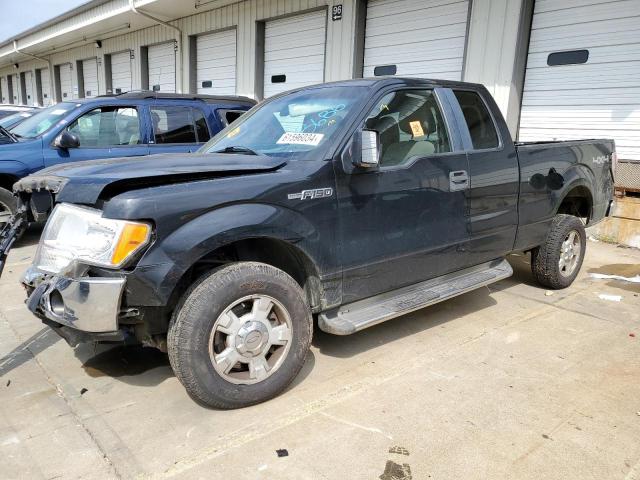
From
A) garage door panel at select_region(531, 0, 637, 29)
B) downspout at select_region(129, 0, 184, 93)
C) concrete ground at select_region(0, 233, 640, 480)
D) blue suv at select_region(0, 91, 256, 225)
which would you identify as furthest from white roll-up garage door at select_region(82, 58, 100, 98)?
concrete ground at select_region(0, 233, 640, 480)

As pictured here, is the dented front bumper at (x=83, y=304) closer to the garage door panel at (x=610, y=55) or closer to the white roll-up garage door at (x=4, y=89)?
the garage door panel at (x=610, y=55)

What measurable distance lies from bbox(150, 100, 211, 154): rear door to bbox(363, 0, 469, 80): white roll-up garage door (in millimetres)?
4140

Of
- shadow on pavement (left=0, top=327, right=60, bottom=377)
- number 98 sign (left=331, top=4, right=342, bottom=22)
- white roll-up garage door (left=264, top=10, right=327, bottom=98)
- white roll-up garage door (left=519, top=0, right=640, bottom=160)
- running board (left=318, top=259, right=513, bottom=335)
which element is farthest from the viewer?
white roll-up garage door (left=264, top=10, right=327, bottom=98)

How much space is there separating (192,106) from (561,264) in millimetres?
5317

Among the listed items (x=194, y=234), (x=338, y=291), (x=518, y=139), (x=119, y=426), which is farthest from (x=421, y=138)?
(x=518, y=139)

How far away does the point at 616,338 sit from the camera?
13.2 ft

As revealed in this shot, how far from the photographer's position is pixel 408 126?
145 inches

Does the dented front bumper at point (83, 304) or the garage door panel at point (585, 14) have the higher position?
the garage door panel at point (585, 14)

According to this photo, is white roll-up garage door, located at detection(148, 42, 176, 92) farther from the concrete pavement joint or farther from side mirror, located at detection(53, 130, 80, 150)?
the concrete pavement joint

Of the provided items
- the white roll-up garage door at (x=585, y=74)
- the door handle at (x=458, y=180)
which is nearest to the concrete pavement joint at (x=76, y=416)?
the door handle at (x=458, y=180)

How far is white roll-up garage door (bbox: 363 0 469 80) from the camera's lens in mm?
8766

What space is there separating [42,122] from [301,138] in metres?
5.39

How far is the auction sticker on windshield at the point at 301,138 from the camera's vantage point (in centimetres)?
328

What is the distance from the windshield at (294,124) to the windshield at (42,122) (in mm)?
4012
